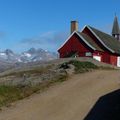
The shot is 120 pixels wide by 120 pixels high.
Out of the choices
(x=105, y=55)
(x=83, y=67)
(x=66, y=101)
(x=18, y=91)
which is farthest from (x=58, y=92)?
(x=105, y=55)

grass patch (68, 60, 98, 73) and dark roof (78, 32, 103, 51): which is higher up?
dark roof (78, 32, 103, 51)

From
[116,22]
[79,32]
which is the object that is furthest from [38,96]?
[116,22]

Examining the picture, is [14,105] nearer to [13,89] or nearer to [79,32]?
[13,89]

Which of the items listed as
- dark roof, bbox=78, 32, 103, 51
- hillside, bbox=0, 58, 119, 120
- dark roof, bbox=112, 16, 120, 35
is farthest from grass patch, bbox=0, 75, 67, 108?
dark roof, bbox=112, 16, 120, 35

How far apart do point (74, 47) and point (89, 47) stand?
8.55ft

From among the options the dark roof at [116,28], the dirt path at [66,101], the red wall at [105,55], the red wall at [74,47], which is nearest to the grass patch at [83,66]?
the dirt path at [66,101]

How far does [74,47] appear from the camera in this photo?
2299 inches

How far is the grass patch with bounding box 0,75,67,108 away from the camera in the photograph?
89.0 ft

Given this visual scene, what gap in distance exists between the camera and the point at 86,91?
27.1m

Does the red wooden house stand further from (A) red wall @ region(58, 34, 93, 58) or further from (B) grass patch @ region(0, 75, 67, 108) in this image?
(B) grass patch @ region(0, 75, 67, 108)

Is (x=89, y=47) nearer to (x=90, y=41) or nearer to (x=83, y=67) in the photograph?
(x=90, y=41)

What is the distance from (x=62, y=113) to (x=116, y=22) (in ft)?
191

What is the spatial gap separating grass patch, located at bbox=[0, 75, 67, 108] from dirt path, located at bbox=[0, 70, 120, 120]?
2.60 feet

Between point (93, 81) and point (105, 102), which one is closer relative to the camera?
point (105, 102)
